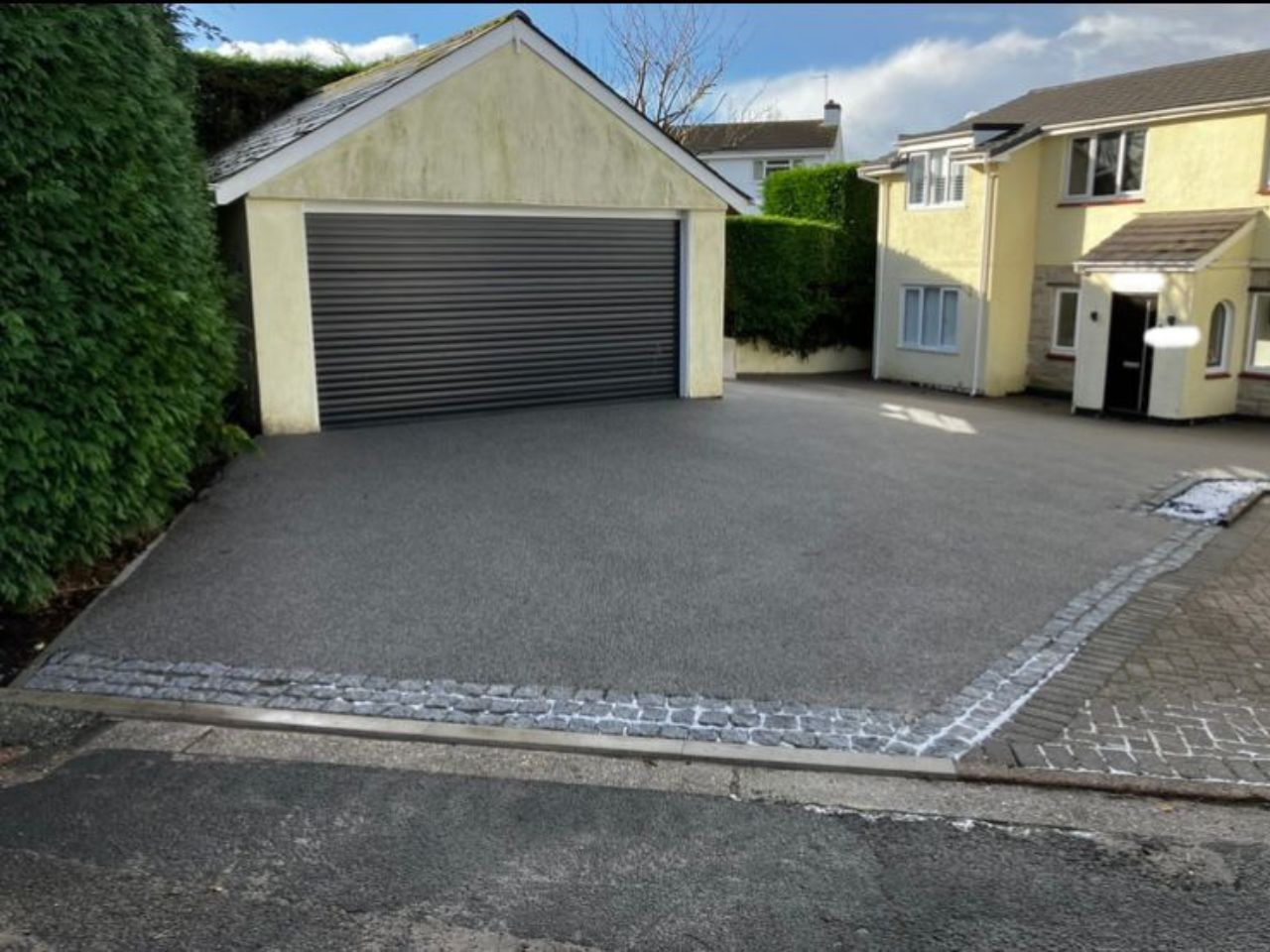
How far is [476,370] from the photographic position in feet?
44.8

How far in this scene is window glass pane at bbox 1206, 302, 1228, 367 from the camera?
1923 centimetres

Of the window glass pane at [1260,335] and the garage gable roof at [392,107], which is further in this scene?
the window glass pane at [1260,335]

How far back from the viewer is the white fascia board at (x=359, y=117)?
11.4 metres

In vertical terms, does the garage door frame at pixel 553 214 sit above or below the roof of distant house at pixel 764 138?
below

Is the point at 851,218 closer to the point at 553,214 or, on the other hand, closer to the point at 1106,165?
the point at 1106,165

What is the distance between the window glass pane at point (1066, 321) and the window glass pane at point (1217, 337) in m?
3.63

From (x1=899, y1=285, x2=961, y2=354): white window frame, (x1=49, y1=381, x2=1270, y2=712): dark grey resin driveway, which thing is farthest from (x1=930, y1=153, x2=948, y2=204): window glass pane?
(x1=49, y1=381, x2=1270, y2=712): dark grey resin driveway

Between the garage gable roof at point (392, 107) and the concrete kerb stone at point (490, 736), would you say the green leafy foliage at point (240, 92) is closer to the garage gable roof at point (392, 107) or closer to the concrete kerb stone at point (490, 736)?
the garage gable roof at point (392, 107)

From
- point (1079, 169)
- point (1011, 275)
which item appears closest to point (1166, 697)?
point (1011, 275)

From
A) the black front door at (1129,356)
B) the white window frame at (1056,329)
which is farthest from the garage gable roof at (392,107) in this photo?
the white window frame at (1056,329)

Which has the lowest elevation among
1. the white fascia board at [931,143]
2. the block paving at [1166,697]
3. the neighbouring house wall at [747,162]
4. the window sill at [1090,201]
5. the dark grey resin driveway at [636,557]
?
the block paving at [1166,697]

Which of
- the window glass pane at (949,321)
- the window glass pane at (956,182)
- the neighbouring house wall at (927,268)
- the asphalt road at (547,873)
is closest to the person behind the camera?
the asphalt road at (547,873)

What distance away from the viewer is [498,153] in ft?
43.1

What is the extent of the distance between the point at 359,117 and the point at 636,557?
280 inches
